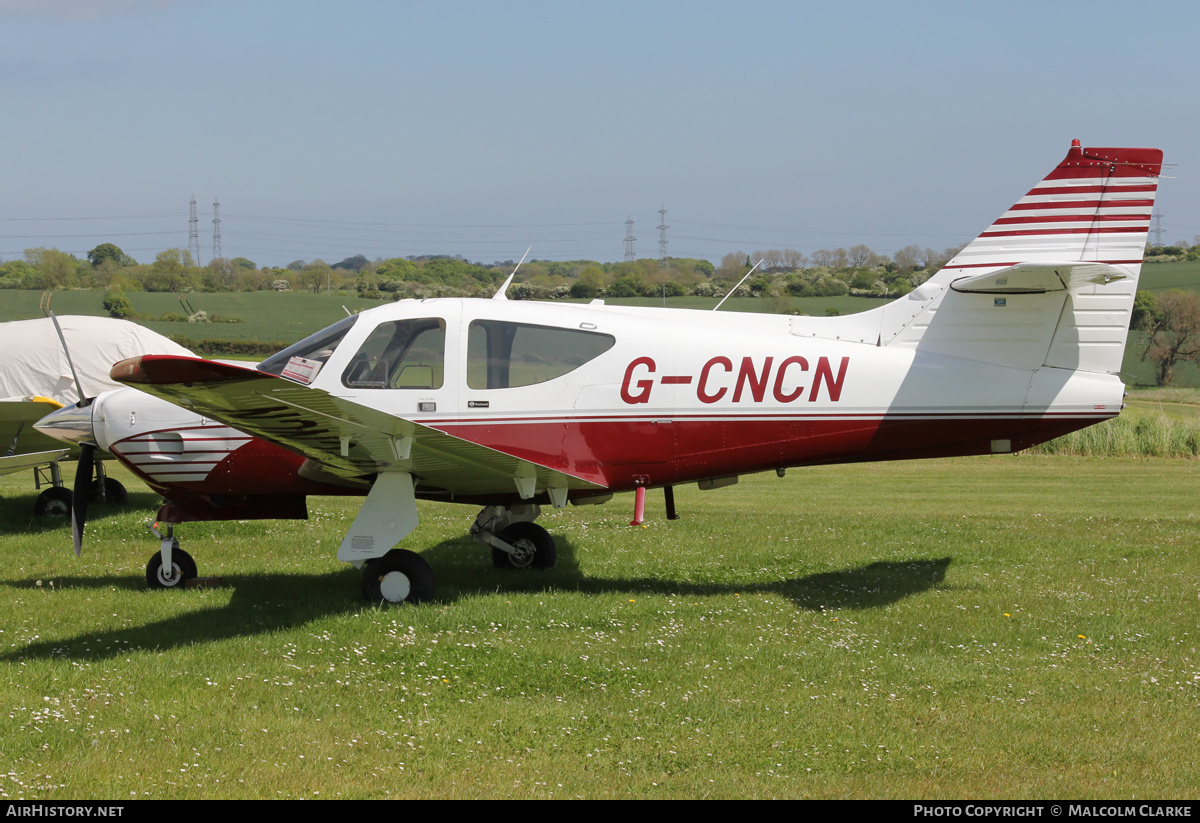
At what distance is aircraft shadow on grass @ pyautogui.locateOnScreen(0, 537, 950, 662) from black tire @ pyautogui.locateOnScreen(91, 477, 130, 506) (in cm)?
511

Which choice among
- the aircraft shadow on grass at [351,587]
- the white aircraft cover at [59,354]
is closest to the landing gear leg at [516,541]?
the aircraft shadow on grass at [351,587]

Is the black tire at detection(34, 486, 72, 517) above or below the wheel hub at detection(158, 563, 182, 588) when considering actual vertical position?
below

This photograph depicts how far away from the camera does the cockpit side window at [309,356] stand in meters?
8.28

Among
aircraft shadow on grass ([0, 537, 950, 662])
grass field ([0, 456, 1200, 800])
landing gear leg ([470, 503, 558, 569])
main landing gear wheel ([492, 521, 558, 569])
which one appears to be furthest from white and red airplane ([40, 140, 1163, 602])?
main landing gear wheel ([492, 521, 558, 569])

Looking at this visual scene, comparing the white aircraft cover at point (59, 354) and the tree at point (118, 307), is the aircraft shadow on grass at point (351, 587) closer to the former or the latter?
the white aircraft cover at point (59, 354)

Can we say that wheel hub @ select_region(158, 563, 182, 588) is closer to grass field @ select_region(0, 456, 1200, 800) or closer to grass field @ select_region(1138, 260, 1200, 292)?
grass field @ select_region(0, 456, 1200, 800)

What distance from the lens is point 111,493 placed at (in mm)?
14070

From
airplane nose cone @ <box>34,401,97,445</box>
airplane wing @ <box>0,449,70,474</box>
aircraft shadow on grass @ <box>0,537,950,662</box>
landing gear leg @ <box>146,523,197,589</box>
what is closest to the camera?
aircraft shadow on grass @ <box>0,537,950,662</box>

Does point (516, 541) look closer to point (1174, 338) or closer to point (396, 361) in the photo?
point (396, 361)

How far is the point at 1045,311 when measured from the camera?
26.9 feet

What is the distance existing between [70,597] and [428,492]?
3.09 metres

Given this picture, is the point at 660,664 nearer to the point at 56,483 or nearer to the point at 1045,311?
the point at 1045,311

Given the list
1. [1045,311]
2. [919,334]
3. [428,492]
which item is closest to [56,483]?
[428,492]

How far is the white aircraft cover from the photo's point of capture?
603 inches
